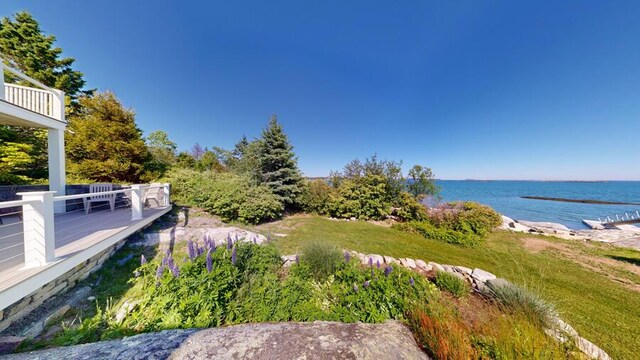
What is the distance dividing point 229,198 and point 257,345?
21.8 ft

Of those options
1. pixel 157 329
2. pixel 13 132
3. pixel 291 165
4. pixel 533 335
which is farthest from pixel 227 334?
pixel 13 132

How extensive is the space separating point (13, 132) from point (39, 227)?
11.1 metres

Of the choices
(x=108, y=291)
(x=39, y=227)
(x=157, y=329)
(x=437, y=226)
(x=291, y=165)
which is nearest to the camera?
(x=157, y=329)

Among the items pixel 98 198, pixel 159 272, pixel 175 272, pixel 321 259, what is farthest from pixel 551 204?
pixel 98 198

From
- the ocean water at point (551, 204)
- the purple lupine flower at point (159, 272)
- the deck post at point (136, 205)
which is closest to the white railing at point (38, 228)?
the purple lupine flower at point (159, 272)

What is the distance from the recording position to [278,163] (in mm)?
10234

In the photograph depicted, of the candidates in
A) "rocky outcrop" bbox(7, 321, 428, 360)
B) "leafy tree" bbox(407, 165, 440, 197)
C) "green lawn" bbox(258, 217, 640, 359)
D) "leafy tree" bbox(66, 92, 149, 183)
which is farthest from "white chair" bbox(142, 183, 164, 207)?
"leafy tree" bbox(407, 165, 440, 197)

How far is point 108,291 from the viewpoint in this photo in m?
3.22

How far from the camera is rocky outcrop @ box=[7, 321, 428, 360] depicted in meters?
1.65

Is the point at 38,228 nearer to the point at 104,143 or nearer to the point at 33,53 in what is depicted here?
the point at 104,143

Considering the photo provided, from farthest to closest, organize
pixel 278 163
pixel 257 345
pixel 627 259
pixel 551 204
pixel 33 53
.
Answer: pixel 551 204 → pixel 33 53 → pixel 278 163 → pixel 627 259 → pixel 257 345

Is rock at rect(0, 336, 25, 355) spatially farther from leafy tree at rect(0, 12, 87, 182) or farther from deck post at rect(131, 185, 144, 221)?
leafy tree at rect(0, 12, 87, 182)

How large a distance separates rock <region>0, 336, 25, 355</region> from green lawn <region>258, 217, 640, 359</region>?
3.79m

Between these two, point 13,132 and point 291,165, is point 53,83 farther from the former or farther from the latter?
point 291,165
